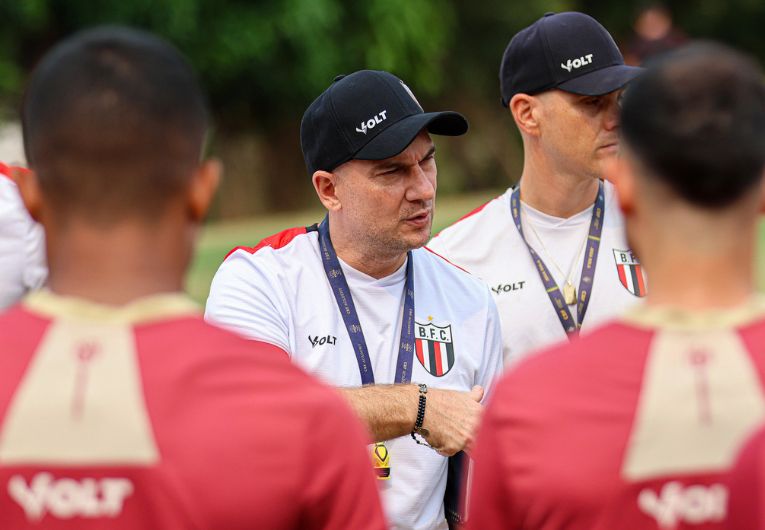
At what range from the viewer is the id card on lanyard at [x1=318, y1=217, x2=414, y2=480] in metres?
4.42

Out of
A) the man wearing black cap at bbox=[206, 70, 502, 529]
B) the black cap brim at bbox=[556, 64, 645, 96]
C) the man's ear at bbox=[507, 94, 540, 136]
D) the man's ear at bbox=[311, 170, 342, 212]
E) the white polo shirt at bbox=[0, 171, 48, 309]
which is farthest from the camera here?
the man's ear at bbox=[507, 94, 540, 136]

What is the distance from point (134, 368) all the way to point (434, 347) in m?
2.32

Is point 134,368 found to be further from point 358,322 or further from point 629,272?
point 629,272

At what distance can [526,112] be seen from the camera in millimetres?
5793

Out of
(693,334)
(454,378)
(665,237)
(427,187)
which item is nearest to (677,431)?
(693,334)

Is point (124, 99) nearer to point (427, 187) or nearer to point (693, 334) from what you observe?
point (693, 334)

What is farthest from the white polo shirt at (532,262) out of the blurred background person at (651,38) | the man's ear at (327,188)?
the blurred background person at (651,38)

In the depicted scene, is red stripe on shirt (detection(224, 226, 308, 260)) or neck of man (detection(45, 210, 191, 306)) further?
red stripe on shirt (detection(224, 226, 308, 260))

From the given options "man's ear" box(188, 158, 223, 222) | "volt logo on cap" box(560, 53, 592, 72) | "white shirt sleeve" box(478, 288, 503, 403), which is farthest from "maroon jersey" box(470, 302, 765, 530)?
"volt logo on cap" box(560, 53, 592, 72)

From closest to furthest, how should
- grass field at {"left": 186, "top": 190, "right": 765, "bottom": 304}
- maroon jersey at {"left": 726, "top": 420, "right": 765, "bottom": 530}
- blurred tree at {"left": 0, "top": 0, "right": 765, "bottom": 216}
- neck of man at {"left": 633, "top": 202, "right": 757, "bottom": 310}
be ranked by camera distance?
maroon jersey at {"left": 726, "top": 420, "right": 765, "bottom": 530}, neck of man at {"left": 633, "top": 202, "right": 757, "bottom": 310}, grass field at {"left": 186, "top": 190, "right": 765, "bottom": 304}, blurred tree at {"left": 0, "top": 0, "right": 765, "bottom": 216}

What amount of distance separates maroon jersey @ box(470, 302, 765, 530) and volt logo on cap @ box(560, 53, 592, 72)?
10.6ft

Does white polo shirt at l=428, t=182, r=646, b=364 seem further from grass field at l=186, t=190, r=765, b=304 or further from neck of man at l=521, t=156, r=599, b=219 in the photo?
grass field at l=186, t=190, r=765, b=304

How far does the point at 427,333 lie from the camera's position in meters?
4.63

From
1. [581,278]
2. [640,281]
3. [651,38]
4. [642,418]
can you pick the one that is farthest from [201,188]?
[651,38]
